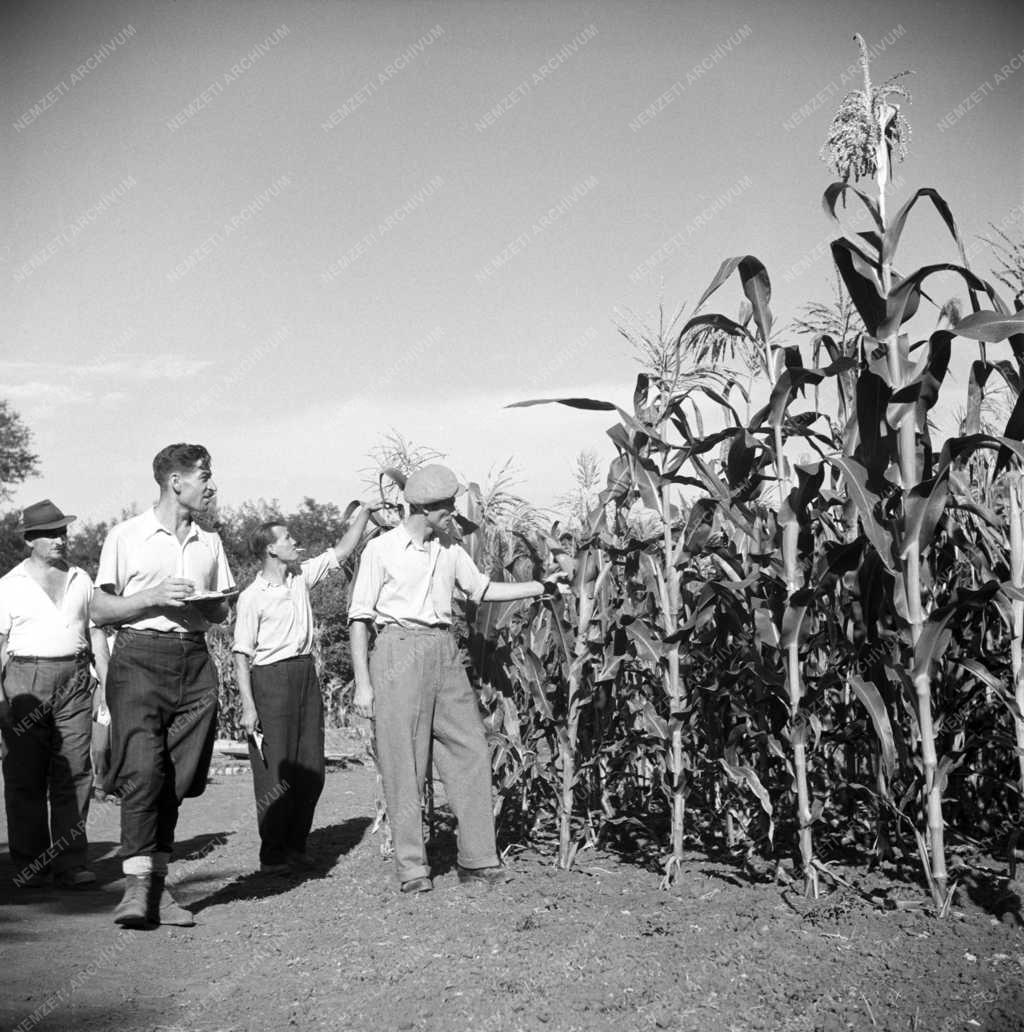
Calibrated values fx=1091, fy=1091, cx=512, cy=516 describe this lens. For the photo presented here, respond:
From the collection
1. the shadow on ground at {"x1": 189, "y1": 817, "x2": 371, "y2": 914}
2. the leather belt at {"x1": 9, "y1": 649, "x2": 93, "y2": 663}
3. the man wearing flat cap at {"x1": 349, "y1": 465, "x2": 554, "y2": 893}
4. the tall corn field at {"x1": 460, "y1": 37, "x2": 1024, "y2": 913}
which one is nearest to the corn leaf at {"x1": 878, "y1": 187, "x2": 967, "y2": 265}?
the tall corn field at {"x1": 460, "y1": 37, "x2": 1024, "y2": 913}

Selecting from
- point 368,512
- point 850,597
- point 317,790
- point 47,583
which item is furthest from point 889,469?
point 47,583

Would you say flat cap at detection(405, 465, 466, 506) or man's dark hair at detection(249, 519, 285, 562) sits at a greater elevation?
flat cap at detection(405, 465, 466, 506)

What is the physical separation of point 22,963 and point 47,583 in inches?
93.1

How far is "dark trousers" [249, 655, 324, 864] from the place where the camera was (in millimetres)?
6191

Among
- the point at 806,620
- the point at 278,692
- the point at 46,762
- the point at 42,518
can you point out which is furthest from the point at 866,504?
the point at 46,762

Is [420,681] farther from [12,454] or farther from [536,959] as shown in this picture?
[12,454]

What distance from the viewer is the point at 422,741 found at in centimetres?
542

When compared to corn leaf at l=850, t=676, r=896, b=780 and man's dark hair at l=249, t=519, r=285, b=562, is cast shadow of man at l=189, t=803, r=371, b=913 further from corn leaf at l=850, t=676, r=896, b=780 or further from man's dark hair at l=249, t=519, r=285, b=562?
corn leaf at l=850, t=676, r=896, b=780

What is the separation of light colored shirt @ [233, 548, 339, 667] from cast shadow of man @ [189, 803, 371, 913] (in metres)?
0.87

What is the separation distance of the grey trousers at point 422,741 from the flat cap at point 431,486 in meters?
0.66

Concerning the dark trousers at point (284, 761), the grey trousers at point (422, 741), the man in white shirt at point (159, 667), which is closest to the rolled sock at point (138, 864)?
the man in white shirt at point (159, 667)

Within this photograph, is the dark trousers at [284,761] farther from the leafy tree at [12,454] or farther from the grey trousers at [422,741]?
the leafy tree at [12,454]

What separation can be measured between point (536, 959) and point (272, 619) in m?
2.87

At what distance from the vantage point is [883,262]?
163 inches
